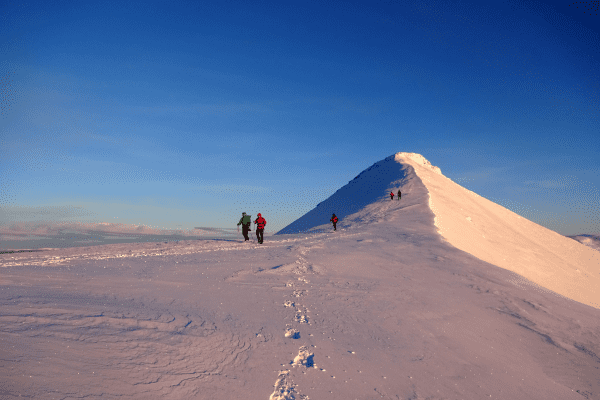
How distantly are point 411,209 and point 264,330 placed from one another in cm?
2514

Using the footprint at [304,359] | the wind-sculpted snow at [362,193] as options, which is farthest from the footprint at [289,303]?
the wind-sculpted snow at [362,193]

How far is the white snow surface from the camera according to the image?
4.80 m

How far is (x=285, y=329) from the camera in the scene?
6.78 m

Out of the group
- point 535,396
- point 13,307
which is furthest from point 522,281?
point 13,307

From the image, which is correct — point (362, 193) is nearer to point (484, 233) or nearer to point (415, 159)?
point (484, 233)

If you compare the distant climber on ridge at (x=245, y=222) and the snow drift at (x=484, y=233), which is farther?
the snow drift at (x=484, y=233)

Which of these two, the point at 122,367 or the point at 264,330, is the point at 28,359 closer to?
the point at 122,367

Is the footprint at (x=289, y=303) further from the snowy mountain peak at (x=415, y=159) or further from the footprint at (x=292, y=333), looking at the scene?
the snowy mountain peak at (x=415, y=159)

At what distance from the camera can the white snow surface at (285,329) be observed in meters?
4.80

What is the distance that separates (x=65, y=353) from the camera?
4.75 metres

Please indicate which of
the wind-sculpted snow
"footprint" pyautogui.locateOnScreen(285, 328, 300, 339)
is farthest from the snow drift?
"footprint" pyautogui.locateOnScreen(285, 328, 300, 339)

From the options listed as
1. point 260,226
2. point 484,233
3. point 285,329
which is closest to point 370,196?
point 484,233

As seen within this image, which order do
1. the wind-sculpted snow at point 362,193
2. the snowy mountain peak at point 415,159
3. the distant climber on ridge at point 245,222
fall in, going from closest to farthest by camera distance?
the distant climber on ridge at point 245,222, the wind-sculpted snow at point 362,193, the snowy mountain peak at point 415,159

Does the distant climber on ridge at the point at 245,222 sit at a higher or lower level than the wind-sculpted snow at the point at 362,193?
lower
